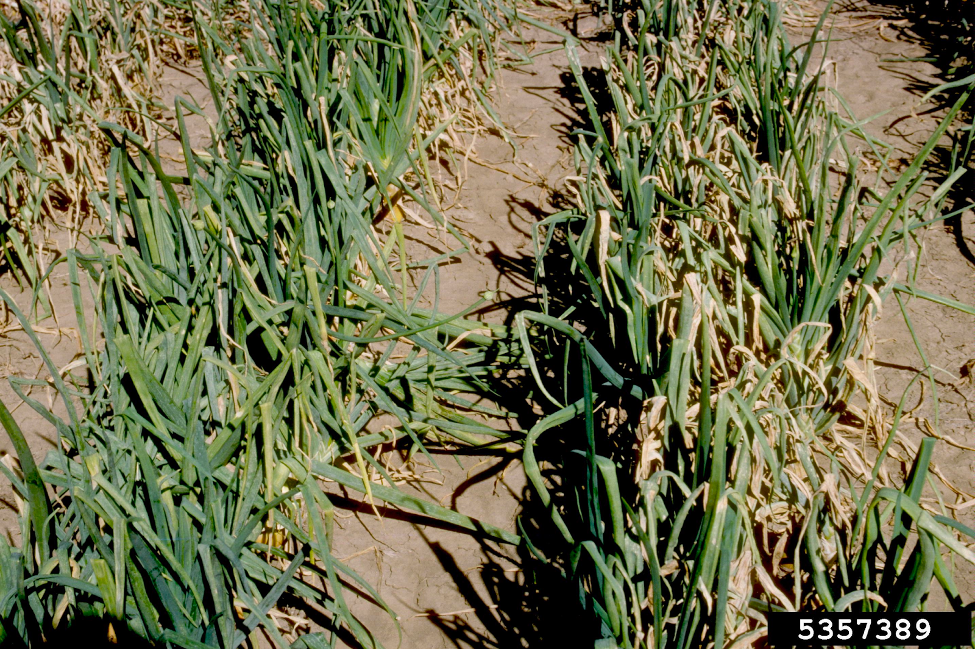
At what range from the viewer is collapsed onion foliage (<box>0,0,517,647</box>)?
52.0 inches

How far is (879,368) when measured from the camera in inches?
74.2

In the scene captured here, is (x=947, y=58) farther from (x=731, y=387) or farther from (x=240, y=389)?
(x=240, y=389)

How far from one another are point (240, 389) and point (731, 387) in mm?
958

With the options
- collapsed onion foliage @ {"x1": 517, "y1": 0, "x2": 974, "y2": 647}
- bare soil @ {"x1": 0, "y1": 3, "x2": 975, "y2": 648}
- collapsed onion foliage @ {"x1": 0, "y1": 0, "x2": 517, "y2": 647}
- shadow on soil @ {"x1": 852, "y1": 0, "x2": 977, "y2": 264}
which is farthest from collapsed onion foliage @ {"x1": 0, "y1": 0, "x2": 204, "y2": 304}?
shadow on soil @ {"x1": 852, "y1": 0, "x2": 977, "y2": 264}

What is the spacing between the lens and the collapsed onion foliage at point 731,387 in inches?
48.0

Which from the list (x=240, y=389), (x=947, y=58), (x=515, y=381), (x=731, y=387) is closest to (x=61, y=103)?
(x=240, y=389)

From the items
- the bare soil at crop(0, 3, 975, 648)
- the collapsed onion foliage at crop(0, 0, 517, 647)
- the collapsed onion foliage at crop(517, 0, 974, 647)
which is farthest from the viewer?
the bare soil at crop(0, 3, 975, 648)

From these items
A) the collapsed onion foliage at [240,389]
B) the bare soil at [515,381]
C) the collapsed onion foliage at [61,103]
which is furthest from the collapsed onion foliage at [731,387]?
the collapsed onion foliage at [61,103]

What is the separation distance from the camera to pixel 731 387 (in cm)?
146

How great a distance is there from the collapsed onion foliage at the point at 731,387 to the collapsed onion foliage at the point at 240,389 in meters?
0.29

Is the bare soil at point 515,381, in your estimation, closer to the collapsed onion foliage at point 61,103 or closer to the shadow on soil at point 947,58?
the shadow on soil at point 947,58

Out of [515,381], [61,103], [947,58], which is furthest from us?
[947,58]

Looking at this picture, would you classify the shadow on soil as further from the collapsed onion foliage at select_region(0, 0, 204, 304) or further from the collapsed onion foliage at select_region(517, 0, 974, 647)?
the collapsed onion foliage at select_region(0, 0, 204, 304)

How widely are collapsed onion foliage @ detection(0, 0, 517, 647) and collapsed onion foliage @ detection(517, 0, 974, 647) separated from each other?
0.29 m
